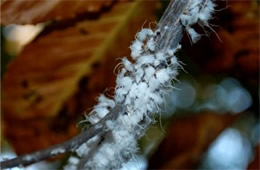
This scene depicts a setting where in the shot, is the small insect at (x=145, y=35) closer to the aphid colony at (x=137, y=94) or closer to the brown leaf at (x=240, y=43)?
the aphid colony at (x=137, y=94)

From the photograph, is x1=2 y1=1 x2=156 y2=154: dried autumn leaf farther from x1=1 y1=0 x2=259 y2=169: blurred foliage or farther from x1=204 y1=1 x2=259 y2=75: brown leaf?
x1=204 y1=1 x2=259 y2=75: brown leaf

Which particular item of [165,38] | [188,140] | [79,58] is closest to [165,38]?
[165,38]

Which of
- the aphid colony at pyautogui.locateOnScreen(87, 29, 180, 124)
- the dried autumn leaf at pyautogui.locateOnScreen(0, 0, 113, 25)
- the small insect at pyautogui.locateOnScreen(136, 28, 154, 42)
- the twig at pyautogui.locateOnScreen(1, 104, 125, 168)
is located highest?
the dried autumn leaf at pyautogui.locateOnScreen(0, 0, 113, 25)

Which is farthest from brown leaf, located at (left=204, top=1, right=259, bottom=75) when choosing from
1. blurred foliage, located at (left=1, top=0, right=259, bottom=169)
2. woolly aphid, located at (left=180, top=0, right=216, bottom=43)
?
woolly aphid, located at (left=180, top=0, right=216, bottom=43)

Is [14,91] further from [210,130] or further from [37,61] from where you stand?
[210,130]

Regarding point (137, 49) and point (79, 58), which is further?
A: point (79, 58)

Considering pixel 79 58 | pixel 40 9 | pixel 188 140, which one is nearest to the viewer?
pixel 40 9

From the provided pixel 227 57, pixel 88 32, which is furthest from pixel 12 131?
pixel 227 57

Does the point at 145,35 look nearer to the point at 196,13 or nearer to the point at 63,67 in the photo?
the point at 196,13
